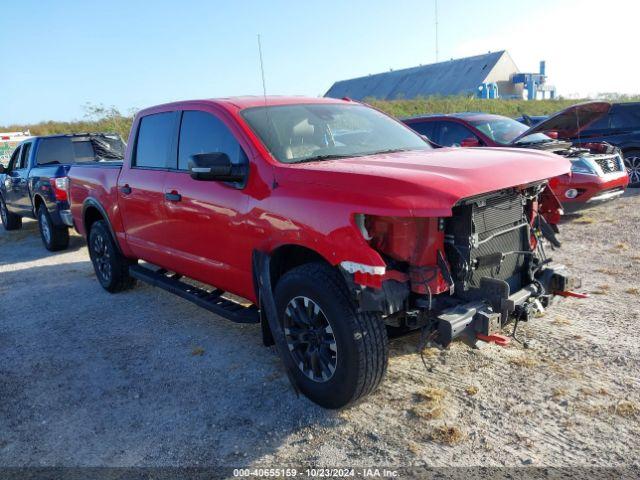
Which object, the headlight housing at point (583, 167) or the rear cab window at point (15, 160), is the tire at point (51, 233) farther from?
the headlight housing at point (583, 167)

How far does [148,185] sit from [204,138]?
3.04 ft

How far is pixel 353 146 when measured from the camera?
392cm

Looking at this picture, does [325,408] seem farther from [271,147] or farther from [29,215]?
[29,215]

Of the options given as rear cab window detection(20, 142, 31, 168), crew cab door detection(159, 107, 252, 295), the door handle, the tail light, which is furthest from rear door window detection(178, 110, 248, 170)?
rear cab window detection(20, 142, 31, 168)

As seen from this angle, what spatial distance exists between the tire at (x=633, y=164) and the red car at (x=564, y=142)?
202 cm

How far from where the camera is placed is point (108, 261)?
19.4 ft

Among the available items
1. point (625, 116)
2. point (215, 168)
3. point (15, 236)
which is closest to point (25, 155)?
point (15, 236)

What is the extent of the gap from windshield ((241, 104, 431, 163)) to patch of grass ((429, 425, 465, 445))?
1.92m

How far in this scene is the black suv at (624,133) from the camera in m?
10.0

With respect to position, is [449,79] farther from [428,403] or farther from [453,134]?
[428,403]

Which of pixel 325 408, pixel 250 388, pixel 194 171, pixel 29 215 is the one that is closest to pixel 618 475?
pixel 325 408

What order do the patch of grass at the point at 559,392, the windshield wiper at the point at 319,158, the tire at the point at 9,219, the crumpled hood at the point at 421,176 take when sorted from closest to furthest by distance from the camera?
1. the crumpled hood at the point at 421,176
2. the patch of grass at the point at 559,392
3. the windshield wiper at the point at 319,158
4. the tire at the point at 9,219

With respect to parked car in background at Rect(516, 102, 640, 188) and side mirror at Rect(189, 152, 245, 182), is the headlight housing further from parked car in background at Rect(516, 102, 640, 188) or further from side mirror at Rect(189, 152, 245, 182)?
side mirror at Rect(189, 152, 245, 182)

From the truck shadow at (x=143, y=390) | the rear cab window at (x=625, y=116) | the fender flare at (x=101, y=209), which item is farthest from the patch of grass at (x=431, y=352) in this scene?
the rear cab window at (x=625, y=116)
